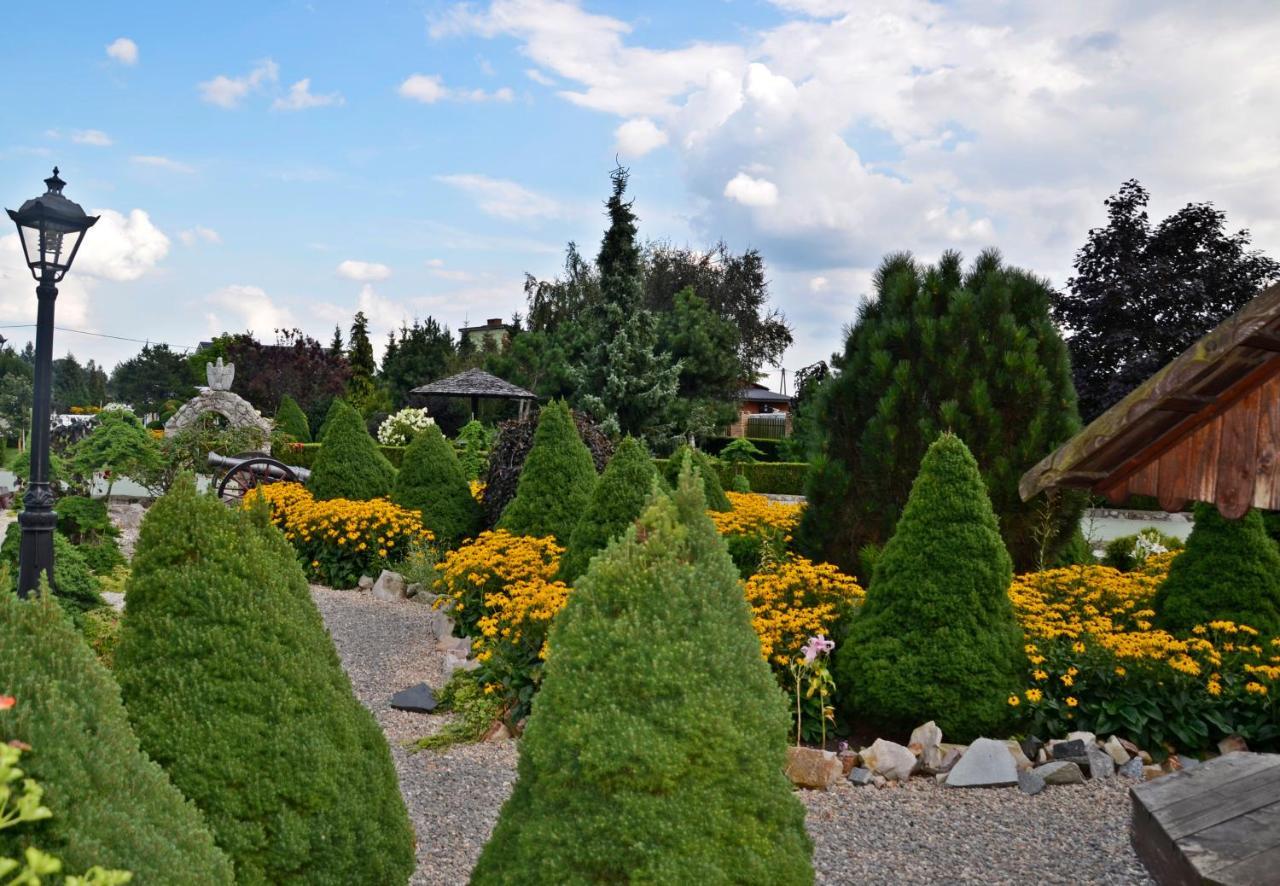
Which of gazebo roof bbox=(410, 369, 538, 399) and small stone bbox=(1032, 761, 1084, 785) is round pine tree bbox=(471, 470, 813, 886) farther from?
gazebo roof bbox=(410, 369, 538, 399)

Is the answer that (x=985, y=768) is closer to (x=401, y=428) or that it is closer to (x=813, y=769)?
(x=813, y=769)

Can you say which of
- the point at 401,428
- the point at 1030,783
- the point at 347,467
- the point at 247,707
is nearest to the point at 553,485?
the point at 347,467

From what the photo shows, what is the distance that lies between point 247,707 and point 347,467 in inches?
404

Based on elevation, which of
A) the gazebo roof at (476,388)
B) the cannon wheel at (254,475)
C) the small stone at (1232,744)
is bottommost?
the small stone at (1232,744)

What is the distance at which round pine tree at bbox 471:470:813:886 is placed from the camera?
2.10 metres

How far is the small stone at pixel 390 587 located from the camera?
9906 millimetres

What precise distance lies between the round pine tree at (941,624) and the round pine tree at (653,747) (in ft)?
11.1

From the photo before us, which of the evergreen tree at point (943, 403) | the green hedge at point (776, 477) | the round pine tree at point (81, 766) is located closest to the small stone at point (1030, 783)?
the evergreen tree at point (943, 403)

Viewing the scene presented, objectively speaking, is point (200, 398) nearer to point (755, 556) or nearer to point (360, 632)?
point (360, 632)

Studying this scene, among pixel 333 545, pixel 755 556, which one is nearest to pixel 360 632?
pixel 333 545

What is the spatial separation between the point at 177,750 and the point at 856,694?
166 inches

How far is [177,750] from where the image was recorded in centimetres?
231

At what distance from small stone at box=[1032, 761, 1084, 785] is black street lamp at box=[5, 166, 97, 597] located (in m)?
6.50

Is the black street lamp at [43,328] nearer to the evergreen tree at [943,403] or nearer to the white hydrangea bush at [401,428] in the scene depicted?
the evergreen tree at [943,403]
